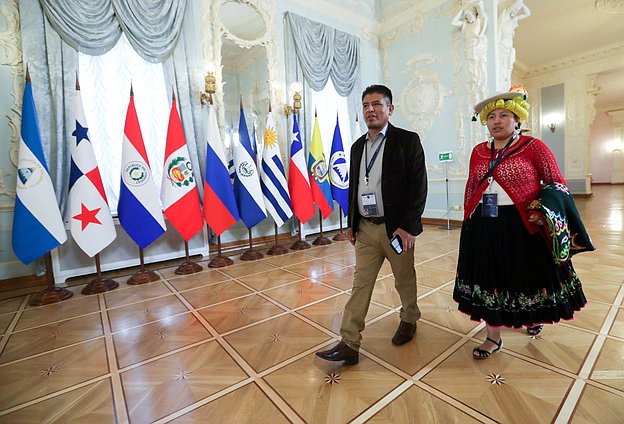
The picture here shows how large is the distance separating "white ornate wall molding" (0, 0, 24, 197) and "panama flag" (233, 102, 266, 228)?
212cm

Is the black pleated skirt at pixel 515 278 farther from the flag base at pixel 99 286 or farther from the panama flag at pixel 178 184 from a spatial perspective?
the flag base at pixel 99 286

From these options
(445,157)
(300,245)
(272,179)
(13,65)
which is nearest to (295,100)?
(272,179)

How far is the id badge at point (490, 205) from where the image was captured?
4.97 ft

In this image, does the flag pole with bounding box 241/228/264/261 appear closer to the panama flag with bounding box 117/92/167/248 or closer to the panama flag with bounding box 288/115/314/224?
the panama flag with bounding box 288/115/314/224

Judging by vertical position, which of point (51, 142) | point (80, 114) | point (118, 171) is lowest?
point (118, 171)

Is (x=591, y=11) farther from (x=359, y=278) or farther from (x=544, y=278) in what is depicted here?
(x=359, y=278)

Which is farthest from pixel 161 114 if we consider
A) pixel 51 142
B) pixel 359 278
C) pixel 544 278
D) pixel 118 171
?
pixel 544 278

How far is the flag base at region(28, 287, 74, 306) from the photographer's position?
2811mm

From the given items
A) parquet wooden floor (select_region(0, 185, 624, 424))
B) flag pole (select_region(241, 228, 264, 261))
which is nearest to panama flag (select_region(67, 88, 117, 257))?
parquet wooden floor (select_region(0, 185, 624, 424))

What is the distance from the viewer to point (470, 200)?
168 centimetres

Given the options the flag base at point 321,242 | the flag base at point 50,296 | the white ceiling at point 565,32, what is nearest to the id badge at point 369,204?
the flag base at point 50,296

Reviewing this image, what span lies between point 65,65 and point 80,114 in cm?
66

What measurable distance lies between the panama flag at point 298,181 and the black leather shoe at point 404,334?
8.99ft

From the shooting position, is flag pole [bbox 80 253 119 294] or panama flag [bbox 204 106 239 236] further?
panama flag [bbox 204 106 239 236]
